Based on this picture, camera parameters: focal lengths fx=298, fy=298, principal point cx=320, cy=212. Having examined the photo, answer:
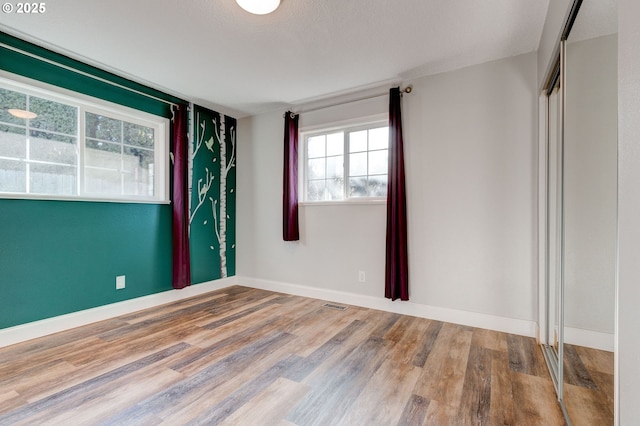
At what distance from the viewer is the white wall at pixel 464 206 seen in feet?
8.54

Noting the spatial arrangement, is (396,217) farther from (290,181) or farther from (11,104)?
(11,104)

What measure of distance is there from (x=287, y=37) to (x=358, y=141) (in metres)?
1.44

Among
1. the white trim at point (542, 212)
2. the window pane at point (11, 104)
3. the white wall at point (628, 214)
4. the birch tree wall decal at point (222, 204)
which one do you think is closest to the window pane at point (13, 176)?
the window pane at point (11, 104)

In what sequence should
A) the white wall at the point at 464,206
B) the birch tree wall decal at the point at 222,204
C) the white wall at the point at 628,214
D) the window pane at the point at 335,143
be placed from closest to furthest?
the white wall at the point at 628,214 → the white wall at the point at 464,206 → the window pane at the point at 335,143 → the birch tree wall decal at the point at 222,204

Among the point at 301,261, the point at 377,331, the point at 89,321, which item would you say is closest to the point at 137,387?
the point at 89,321

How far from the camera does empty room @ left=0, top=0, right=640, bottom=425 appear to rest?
1.48 m

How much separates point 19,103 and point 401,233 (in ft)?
11.6

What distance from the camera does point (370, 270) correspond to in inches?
132

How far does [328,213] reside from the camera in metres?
3.66

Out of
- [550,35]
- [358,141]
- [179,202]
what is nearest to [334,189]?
[358,141]

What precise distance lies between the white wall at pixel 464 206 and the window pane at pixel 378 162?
28cm

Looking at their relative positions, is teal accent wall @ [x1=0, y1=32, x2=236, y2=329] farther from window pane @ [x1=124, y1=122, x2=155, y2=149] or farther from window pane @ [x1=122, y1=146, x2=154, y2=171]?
window pane @ [x1=122, y1=146, x2=154, y2=171]

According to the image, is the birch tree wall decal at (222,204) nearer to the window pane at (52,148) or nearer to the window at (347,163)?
the window at (347,163)

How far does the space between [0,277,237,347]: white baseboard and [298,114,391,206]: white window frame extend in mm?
1856
